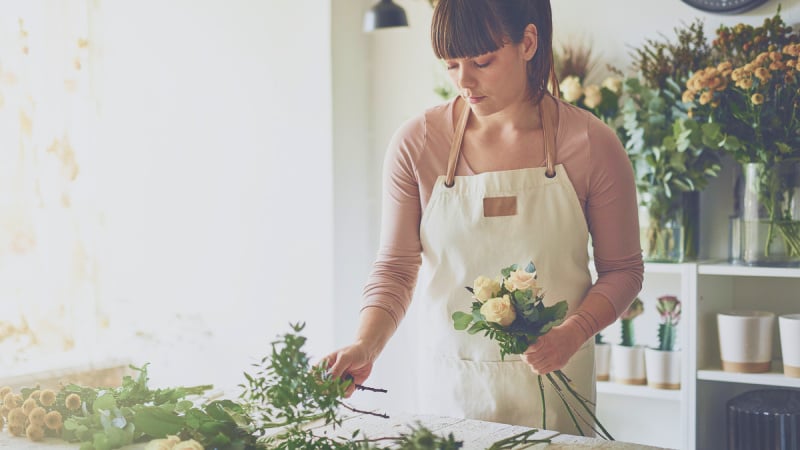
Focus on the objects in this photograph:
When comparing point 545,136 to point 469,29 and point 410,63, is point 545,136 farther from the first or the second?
point 410,63

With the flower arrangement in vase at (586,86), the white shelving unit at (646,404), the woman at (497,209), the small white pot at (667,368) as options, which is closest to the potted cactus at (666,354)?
the small white pot at (667,368)

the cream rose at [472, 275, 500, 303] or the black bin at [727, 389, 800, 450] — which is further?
the black bin at [727, 389, 800, 450]

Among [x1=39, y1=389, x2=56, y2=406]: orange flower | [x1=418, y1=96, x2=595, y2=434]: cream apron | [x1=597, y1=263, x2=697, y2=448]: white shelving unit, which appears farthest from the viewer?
[x1=597, y1=263, x2=697, y2=448]: white shelving unit

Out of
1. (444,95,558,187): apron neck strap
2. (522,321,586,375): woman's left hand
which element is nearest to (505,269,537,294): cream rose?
(522,321,586,375): woman's left hand

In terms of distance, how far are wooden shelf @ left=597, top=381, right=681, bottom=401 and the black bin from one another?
0.19 m

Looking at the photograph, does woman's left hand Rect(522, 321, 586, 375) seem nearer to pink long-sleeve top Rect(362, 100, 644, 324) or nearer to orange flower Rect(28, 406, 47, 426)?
pink long-sleeve top Rect(362, 100, 644, 324)

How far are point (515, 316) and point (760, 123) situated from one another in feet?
5.13

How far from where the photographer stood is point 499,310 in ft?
5.08

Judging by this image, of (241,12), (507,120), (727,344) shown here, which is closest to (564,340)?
(507,120)

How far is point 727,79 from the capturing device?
2.78 m

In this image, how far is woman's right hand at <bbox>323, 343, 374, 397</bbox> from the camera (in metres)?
1.67

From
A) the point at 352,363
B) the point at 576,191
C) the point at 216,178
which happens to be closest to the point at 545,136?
the point at 576,191

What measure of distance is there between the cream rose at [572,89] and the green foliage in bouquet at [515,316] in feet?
5.45

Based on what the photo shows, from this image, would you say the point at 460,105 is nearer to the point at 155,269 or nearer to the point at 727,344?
the point at 727,344
